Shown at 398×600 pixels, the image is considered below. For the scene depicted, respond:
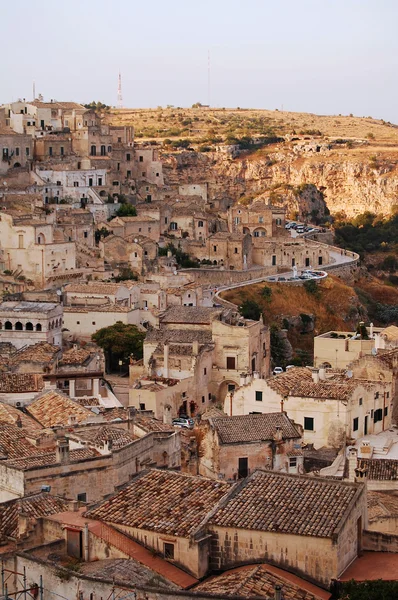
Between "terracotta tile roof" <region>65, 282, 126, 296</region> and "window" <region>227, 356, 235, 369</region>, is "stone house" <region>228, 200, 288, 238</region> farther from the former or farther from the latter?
"window" <region>227, 356, 235, 369</region>

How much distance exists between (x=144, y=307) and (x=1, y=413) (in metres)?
21.6

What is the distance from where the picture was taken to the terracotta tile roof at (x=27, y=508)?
19.6 m

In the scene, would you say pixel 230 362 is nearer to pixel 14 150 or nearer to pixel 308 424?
pixel 308 424

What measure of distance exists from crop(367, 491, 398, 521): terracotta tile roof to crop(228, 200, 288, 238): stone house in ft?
152

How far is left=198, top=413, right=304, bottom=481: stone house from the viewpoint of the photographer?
28391 millimetres

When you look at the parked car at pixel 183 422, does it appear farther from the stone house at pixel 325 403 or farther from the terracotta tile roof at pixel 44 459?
the terracotta tile roof at pixel 44 459

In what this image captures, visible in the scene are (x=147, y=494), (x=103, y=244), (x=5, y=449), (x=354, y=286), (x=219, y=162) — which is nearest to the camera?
(x=147, y=494)

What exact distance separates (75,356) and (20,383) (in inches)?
197

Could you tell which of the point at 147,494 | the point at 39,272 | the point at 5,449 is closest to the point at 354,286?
the point at 39,272

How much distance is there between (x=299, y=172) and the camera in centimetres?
10906

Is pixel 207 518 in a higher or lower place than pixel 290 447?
higher

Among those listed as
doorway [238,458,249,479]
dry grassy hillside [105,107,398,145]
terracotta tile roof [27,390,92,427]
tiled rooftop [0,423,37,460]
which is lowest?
doorway [238,458,249,479]

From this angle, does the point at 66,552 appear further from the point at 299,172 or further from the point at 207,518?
the point at 299,172

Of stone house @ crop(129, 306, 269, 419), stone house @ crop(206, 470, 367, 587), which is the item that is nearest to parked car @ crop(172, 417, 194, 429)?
stone house @ crop(129, 306, 269, 419)
